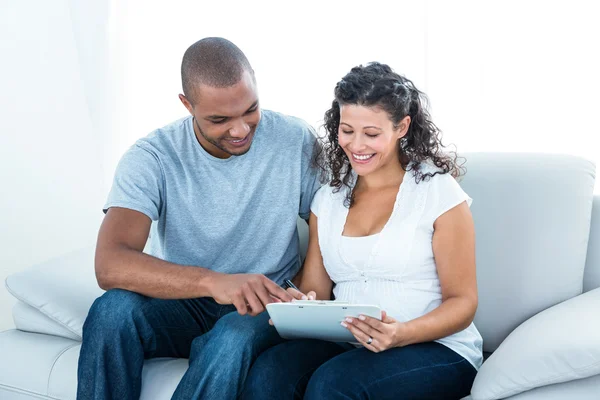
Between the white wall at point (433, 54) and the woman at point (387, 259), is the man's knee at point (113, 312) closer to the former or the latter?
the woman at point (387, 259)

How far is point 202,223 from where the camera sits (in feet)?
6.68

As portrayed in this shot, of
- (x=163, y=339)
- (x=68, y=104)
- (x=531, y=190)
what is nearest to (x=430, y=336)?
(x=531, y=190)

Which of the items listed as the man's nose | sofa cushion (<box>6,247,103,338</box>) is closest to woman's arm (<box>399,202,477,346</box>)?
the man's nose

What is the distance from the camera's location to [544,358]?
155 cm

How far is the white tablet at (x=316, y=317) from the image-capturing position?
5.04 feet

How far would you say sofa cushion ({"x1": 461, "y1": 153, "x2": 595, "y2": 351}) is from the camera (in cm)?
194

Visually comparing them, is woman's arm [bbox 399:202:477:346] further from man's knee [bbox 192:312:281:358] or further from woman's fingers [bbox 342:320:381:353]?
man's knee [bbox 192:312:281:358]

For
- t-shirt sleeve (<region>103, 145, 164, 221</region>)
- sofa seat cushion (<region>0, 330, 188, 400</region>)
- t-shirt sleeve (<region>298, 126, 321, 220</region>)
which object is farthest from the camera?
t-shirt sleeve (<region>298, 126, 321, 220</region>)

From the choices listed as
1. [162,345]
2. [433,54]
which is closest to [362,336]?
[162,345]

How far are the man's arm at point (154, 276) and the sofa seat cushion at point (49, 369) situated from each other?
0.19m

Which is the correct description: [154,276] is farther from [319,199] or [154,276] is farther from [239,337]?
[319,199]

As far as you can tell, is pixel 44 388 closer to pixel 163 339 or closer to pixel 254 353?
pixel 163 339

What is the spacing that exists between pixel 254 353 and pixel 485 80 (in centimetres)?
141

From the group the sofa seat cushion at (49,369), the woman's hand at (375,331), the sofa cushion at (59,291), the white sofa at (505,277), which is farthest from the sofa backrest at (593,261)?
the sofa cushion at (59,291)
